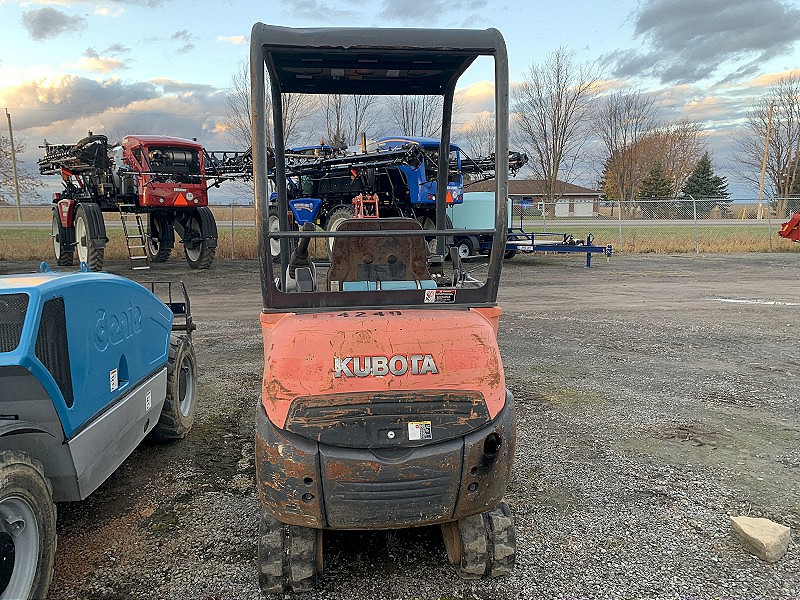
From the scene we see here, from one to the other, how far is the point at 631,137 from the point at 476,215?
116 feet

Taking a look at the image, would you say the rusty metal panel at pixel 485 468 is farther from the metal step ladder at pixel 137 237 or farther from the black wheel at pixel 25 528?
the metal step ladder at pixel 137 237

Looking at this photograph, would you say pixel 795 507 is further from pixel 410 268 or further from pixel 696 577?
pixel 410 268

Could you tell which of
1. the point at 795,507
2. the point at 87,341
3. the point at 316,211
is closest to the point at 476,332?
the point at 87,341

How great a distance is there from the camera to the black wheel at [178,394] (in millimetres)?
4434

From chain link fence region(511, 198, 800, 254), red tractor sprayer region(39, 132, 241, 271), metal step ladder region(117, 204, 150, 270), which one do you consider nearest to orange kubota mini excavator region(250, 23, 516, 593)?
red tractor sprayer region(39, 132, 241, 271)

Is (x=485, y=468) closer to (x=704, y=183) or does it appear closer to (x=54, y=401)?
(x=54, y=401)

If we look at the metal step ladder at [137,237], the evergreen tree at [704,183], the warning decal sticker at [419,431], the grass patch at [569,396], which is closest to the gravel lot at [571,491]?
the grass patch at [569,396]

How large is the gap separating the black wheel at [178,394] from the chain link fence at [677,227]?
1570cm

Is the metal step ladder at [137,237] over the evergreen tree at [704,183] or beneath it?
beneath

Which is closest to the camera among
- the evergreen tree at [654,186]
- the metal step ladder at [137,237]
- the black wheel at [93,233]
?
the black wheel at [93,233]

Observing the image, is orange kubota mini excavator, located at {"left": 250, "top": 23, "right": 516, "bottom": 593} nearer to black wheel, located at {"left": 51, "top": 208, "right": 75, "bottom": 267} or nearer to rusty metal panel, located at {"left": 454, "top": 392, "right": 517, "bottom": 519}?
rusty metal panel, located at {"left": 454, "top": 392, "right": 517, "bottom": 519}

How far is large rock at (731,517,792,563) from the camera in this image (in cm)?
314

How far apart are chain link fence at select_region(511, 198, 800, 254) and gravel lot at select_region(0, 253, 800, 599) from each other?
13130mm

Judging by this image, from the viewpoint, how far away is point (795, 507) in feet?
12.1
